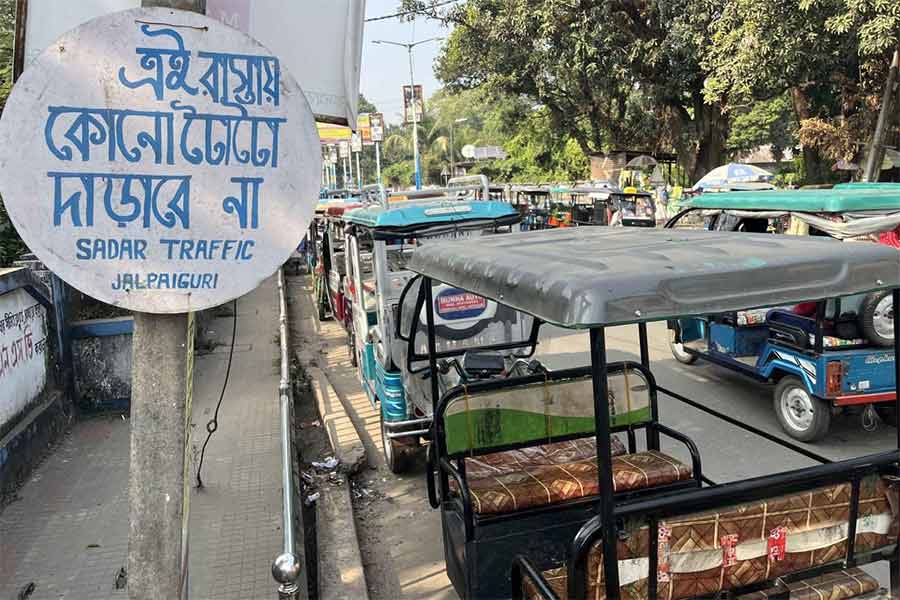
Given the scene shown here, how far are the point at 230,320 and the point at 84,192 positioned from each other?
37.7 ft

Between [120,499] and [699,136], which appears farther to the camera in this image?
[699,136]

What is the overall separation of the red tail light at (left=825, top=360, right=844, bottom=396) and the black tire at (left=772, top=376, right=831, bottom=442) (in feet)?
0.64

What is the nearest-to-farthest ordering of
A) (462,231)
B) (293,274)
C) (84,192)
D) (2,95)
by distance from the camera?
(84,192) → (462,231) → (2,95) → (293,274)

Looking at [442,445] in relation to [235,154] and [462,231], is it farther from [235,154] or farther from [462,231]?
[462,231]

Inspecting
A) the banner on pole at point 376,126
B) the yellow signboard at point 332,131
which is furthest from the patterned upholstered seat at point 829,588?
the banner on pole at point 376,126

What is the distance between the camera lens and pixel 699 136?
2336 centimetres

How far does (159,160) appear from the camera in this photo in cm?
197

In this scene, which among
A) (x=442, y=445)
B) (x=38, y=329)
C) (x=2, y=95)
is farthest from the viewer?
(x=2, y=95)

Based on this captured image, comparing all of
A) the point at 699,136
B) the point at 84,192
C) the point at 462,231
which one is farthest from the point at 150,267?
the point at 699,136

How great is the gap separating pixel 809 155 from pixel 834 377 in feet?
61.3

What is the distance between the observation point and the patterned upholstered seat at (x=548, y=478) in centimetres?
348

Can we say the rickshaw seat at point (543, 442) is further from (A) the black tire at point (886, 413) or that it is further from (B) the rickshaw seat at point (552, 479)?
(A) the black tire at point (886, 413)

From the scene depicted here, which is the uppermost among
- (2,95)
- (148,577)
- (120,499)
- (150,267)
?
(2,95)

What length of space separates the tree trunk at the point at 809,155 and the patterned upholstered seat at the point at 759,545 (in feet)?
65.2
